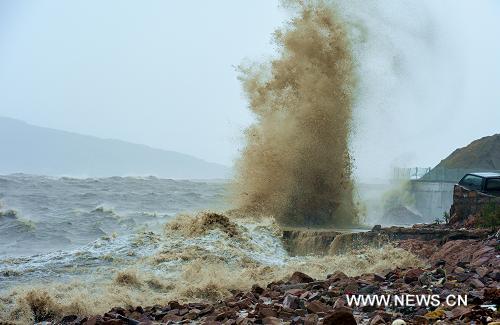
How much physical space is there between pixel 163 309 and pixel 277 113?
18.4 metres

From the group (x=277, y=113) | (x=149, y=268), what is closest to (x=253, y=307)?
(x=149, y=268)

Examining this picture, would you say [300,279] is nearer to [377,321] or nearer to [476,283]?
[476,283]

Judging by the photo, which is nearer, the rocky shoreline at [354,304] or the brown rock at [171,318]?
the rocky shoreline at [354,304]

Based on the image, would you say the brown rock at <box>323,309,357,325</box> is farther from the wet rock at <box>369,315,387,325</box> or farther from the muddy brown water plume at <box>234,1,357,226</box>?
the muddy brown water plume at <box>234,1,357,226</box>

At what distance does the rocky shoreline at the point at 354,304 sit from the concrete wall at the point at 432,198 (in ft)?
83.9

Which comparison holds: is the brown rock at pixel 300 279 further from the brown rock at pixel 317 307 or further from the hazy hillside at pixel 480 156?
the hazy hillside at pixel 480 156

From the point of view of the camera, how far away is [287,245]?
18062 millimetres

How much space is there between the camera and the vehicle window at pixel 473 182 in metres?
17.0

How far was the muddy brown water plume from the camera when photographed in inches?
989

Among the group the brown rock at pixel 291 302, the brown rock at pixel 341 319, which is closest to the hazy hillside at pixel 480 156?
the brown rock at pixel 291 302

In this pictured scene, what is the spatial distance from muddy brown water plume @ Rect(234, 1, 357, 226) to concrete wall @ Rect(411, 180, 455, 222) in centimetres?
1163

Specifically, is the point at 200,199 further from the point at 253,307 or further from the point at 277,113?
the point at 253,307

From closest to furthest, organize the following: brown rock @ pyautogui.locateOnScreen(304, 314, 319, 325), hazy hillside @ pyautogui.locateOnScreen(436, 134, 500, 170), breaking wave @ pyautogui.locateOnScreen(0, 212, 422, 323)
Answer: brown rock @ pyautogui.locateOnScreen(304, 314, 319, 325) < breaking wave @ pyautogui.locateOnScreen(0, 212, 422, 323) < hazy hillside @ pyautogui.locateOnScreen(436, 134, 500, 170)

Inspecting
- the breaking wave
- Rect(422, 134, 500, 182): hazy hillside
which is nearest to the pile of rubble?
the breaking wave
